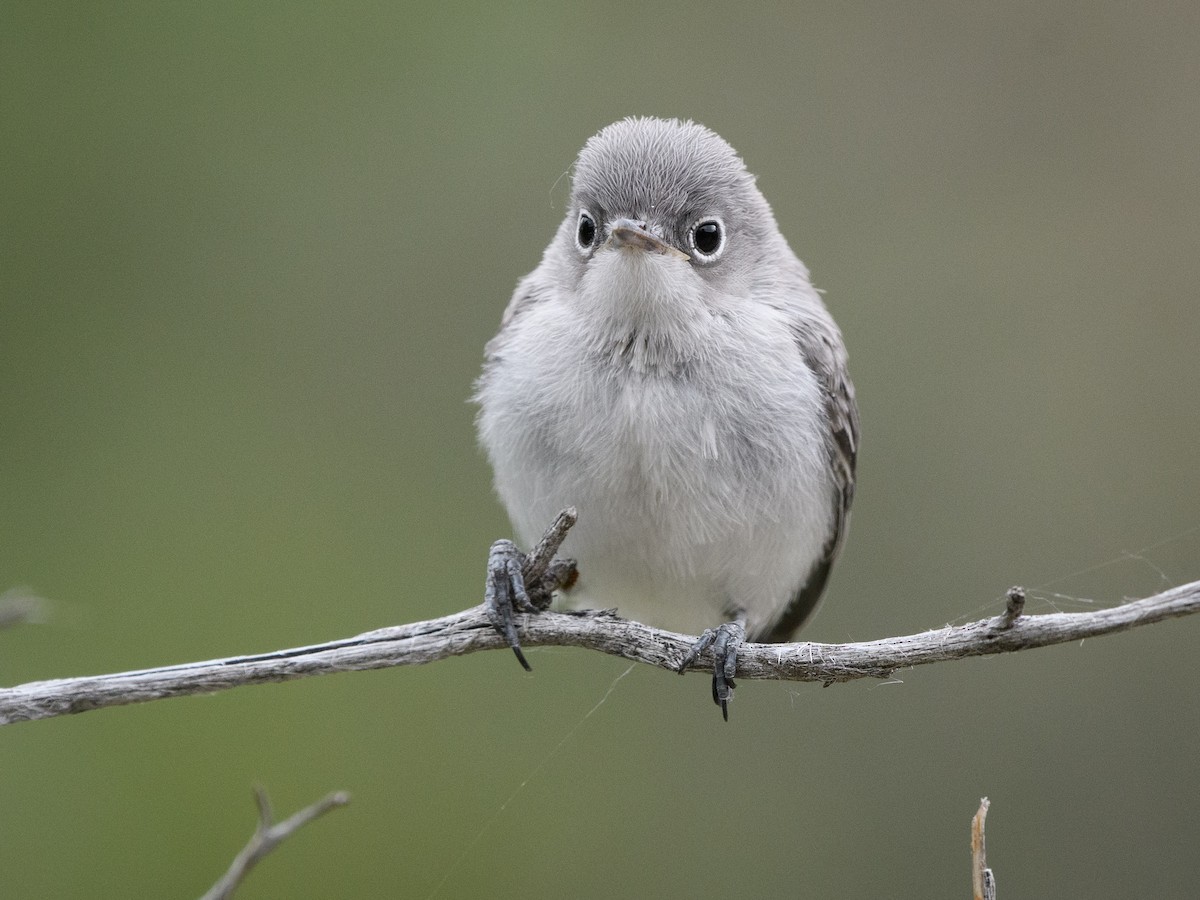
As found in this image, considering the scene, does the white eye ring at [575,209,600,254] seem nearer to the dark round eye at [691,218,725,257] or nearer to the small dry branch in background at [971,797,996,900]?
the dark round eye at [691,218,725,257]

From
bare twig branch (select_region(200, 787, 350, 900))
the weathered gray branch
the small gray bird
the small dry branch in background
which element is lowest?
bare twig branch (select_region(200, 787, 350, 900))

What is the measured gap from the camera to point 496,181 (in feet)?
15.0

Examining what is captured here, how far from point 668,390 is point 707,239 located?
440 millimetres

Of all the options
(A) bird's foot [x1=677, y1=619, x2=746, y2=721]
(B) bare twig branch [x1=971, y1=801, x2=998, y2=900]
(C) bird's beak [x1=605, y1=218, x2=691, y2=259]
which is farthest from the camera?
(C) bird's beak [x1=605, y1=218, x2=691, y2=259]

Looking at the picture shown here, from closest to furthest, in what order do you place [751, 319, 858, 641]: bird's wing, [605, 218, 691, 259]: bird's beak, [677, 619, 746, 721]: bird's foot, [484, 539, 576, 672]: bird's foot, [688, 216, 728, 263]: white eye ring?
[484, 539, 576, 672]: bird's foot, [677, 619, 746, 721]: bird's foot, [605, 218, 691, 259]: bird's beak, [688, 216, 728, 263]: white eye ring, [751, 319, 858, 641]: bird's wing

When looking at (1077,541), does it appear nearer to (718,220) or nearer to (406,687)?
(718,220)

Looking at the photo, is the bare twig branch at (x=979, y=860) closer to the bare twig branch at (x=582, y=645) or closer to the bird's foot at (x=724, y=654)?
the bare twig branch at (x=582, y=645)

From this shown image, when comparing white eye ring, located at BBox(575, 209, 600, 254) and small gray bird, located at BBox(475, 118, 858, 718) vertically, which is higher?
white eye ring, located at BBox(575, 209, 600, 254)

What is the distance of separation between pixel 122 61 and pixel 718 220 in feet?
8.45

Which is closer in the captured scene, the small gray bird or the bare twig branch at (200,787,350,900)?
the bare twig branch at (200,787,350,900)

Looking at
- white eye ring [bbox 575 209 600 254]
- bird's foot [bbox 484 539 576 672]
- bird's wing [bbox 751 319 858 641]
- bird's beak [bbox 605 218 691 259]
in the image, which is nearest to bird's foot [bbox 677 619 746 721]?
bird's foot [bbox 484 539 576 672]

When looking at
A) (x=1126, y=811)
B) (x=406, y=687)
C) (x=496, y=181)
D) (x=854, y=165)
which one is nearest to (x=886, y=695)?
(x=1126, y=811)

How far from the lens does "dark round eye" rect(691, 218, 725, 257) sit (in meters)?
2.98

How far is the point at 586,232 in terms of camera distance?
3.02 meters
